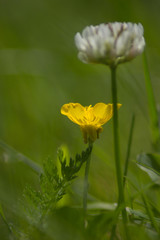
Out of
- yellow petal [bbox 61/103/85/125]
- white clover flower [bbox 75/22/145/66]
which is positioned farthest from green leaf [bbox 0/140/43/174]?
white clover flower [bbox 75/22/145/66]

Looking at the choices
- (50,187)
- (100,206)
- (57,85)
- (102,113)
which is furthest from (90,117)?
(57,85)

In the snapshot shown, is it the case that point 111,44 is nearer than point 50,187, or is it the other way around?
point 111,44

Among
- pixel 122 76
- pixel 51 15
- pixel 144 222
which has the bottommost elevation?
pixel 144 222

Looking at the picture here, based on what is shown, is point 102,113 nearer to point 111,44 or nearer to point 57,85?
point 111,44

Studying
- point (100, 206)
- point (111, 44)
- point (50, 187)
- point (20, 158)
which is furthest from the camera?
point (20, 158)

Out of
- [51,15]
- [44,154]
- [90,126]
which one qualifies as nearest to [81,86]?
[51,15]

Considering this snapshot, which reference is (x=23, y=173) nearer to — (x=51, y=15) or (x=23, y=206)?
(x=23, y=206)

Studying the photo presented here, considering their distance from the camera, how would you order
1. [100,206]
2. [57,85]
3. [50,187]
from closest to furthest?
[50,187] < [100,206] < [57,85]
